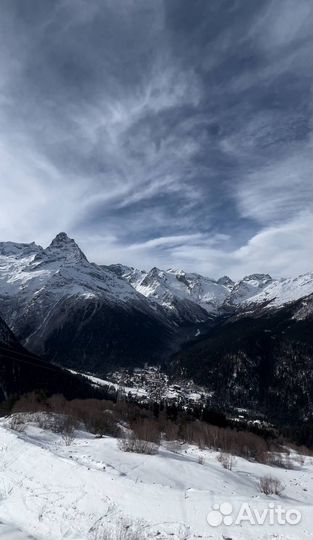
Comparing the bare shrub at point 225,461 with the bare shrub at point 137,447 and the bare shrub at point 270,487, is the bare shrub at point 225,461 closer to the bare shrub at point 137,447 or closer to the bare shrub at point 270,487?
the bare shrub at point 270,487

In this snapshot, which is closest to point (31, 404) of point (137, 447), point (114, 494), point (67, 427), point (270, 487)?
point (67, 427)

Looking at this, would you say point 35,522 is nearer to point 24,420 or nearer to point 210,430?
point 24,420

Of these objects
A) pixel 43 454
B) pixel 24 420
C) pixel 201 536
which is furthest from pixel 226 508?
pixel 24 420

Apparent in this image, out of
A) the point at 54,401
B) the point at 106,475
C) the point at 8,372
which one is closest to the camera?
the point at 106,475

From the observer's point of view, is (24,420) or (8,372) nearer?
(24,420)

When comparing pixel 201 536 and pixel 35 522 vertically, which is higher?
pixel 201 536

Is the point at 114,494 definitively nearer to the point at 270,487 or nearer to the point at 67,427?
the point at 270,487

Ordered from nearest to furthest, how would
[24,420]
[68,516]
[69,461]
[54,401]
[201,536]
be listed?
[201,536]
[68,516]
[69,461]
[24,420]
[54,401]

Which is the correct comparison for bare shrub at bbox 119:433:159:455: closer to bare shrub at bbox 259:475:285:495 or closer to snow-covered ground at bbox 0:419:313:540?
snow-covered ground at bbox 0:419:313:540
